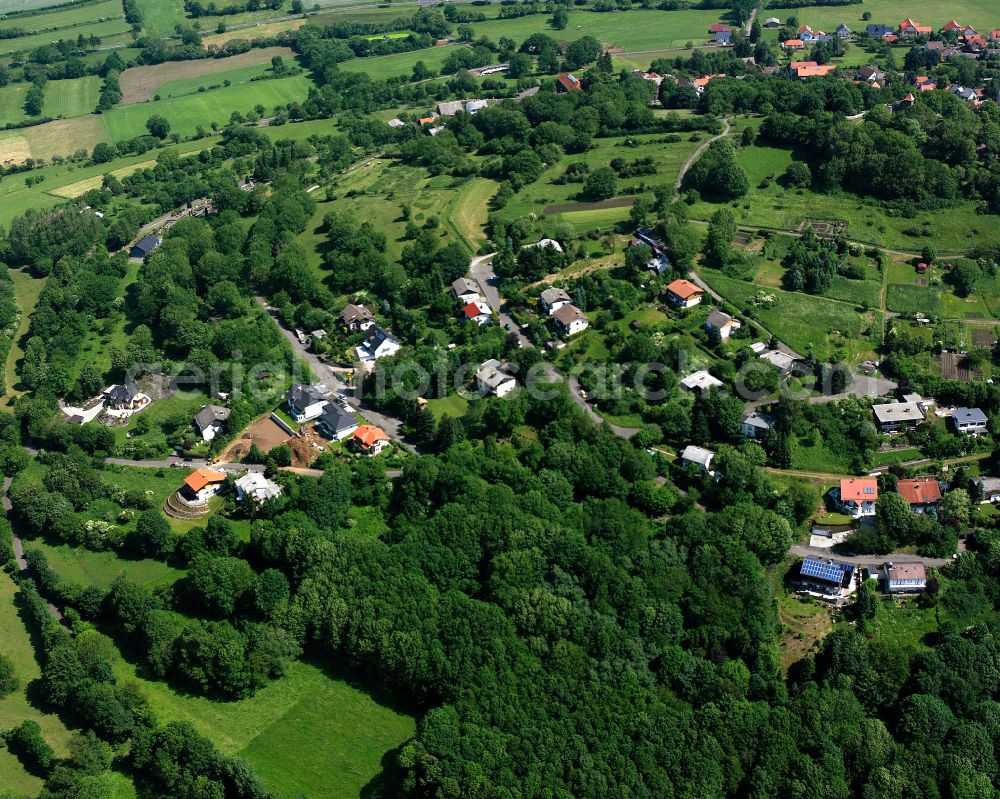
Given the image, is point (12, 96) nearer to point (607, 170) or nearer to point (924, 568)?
point (607, 170)

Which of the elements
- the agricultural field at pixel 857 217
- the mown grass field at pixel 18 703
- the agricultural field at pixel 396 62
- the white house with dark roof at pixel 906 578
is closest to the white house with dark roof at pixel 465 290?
the agricultural field at pixel 857 217

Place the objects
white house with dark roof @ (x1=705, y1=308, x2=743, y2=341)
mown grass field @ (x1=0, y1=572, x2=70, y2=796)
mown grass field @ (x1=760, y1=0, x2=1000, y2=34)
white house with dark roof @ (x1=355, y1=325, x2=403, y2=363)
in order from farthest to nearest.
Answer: mown grass field @ (x1=760, y1=0, x2=1000, y2=34) < white house with dark roof @ (x1=355, y1=325, x2=403, y2=363) < white house with dark roof @ (x1=705, y1=308, x2=743, y2=341) < mown grass field @ (x1=0, y1=572, x2=70, y2=796)

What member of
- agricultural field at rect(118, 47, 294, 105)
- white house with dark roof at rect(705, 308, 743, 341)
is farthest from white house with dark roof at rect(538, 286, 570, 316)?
agricultural field at rect(118, 47, 294, 105)

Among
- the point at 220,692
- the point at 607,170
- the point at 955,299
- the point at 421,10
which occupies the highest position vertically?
the point at 421,10

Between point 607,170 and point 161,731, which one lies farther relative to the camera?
point 607,170

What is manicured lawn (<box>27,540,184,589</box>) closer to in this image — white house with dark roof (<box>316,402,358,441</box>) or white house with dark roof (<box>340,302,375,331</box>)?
white house with dark roof (<box>316,402,358,441</box>)

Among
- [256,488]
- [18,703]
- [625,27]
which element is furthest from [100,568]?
[625,27]

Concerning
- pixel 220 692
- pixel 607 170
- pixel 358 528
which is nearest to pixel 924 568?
pixel 358 528
